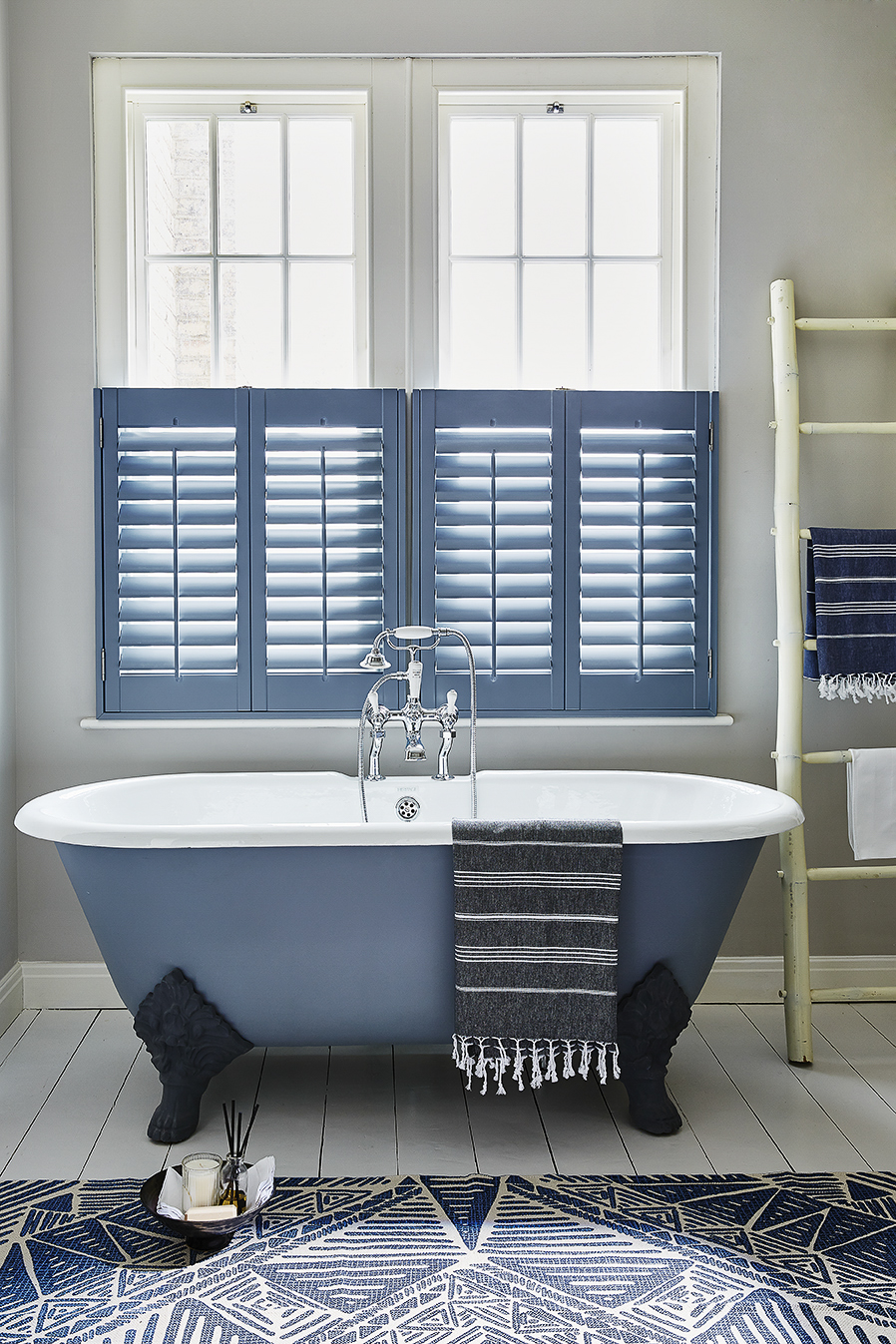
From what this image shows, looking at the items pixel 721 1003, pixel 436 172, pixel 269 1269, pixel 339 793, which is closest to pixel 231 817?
pixel 339 793

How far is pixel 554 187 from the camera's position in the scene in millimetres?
2955

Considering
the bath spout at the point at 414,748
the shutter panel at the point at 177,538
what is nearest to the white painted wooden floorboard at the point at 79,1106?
the shutter panel at the point at 177,538

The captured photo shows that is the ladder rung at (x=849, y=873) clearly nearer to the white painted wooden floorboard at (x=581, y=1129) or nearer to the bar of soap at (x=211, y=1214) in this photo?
the white painted wooden floorboard at (x=581, y=1129)

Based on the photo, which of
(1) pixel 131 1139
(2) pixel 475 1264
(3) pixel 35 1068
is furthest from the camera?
(3) pixel 35 1068

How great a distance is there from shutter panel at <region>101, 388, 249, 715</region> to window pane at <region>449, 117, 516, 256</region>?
2.71ft

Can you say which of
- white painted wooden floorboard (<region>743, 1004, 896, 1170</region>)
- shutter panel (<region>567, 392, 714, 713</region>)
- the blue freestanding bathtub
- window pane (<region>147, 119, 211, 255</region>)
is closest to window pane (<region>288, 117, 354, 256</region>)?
window pane (<region>147, 119, 211, 255</region>)

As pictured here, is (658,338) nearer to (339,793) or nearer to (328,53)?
(328,53)

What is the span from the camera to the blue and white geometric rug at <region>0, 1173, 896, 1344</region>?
162 centimetres

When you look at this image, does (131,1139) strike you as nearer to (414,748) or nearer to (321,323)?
(414,748)

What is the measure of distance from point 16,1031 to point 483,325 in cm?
240

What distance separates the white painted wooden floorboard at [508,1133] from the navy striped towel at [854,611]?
1.33 metres

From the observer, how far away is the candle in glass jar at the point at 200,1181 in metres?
1.87

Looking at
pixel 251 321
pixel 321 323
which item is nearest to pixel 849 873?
pixel 321 323

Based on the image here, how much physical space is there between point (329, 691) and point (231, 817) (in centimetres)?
45
